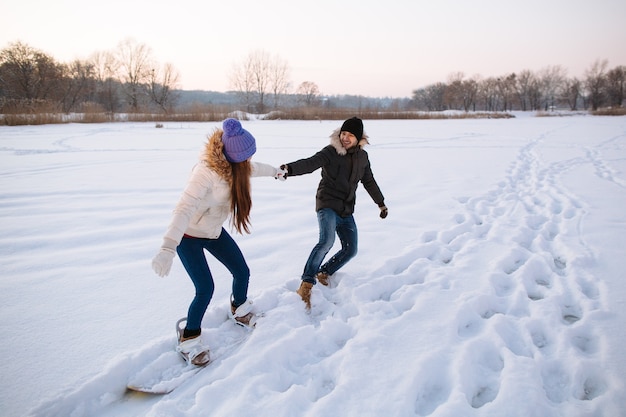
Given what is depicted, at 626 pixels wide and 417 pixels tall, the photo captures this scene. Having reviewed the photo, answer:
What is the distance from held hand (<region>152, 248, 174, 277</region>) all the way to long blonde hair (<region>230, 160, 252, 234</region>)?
1.61ft

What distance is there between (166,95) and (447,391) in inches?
1872

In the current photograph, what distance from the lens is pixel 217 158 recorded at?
6.58 ft

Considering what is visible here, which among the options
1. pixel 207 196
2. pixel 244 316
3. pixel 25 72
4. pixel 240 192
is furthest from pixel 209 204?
pixel 25 72

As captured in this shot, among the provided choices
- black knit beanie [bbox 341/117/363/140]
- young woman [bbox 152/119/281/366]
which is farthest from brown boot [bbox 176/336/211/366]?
black knit beanie [bbox 341/117/363/140]

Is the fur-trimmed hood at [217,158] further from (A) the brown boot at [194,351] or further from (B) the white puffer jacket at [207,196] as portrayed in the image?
(A) the brown boot at [194,351]

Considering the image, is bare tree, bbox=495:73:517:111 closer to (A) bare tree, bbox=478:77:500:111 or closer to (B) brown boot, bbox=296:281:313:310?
(A) bare tree, bbox=478:77:500:111

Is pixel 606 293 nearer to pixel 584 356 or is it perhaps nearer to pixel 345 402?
pixel 584 356

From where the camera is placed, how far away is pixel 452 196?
5.49m

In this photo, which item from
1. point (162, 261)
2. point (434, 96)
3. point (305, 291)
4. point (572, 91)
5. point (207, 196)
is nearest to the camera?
point (162, 261)

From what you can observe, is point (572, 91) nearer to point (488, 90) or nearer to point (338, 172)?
point (488, 90)

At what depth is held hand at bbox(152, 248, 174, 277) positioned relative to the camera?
1737 millimetres

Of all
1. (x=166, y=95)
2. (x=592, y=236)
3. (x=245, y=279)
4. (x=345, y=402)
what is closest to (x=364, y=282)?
(x=245, y=279)

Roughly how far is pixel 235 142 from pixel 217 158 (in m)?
0.14

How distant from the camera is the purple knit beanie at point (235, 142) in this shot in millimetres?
2031
